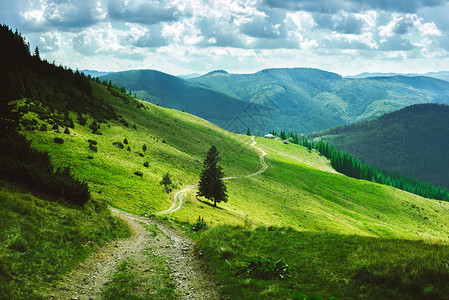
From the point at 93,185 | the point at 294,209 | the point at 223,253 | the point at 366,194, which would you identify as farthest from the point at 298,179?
the point at 223,253

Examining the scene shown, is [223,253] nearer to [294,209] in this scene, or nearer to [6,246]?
[6,246]

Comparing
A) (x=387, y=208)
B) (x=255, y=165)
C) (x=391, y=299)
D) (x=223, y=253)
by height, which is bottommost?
(x=387, y=208)

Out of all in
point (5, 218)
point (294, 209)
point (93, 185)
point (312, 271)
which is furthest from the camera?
point (294, 209)

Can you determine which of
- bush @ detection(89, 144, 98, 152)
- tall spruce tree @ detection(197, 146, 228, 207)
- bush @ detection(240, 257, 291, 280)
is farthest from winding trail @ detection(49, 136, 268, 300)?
bush @ detection(89, 144, 98, 152)

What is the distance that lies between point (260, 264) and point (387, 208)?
360ft

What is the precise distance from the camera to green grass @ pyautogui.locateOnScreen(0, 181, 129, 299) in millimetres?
9997

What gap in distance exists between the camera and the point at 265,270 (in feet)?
41.2

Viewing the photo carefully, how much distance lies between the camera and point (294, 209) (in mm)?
69875

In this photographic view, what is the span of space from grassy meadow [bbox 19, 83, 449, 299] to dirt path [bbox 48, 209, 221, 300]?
1.00 meters

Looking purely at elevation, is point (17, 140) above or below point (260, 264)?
above

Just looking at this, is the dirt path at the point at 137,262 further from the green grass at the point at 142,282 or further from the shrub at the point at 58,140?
the shrub at the point at 58,140

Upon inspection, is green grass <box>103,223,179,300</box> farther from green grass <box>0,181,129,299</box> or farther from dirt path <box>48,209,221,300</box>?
green grass <box>0,181,129,299</box>

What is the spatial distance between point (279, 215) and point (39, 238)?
54.0m

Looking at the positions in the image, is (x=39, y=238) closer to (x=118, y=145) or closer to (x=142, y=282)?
(x=142, y=282)
